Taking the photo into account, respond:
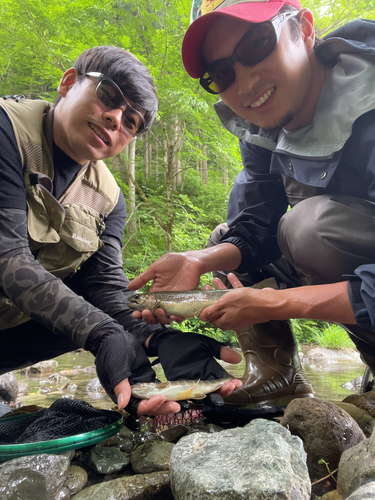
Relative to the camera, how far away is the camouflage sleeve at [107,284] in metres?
2.54

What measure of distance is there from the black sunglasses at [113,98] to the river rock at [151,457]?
6.19 feet

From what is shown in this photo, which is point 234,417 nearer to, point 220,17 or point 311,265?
point 311,265

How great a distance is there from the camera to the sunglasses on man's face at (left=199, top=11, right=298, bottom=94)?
1971mm

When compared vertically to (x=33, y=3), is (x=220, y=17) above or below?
below

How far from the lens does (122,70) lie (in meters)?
2.43

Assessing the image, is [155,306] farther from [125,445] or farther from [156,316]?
[125,445]

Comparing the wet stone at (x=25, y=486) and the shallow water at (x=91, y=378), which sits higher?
the wet stone at (x=25, y=486)

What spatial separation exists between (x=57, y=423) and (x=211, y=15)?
7.17 ft

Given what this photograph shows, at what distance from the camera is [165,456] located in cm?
153

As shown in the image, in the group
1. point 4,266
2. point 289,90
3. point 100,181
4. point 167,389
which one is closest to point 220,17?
point 289,90

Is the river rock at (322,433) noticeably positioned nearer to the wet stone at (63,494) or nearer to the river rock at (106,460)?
the river rock at (106,460)

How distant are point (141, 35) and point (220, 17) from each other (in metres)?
7.38

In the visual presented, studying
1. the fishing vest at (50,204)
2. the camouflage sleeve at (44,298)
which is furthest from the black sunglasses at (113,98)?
the camouflage sleeve at (44,298)

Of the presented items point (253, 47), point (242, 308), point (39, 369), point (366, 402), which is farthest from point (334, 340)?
point (253, 47)
